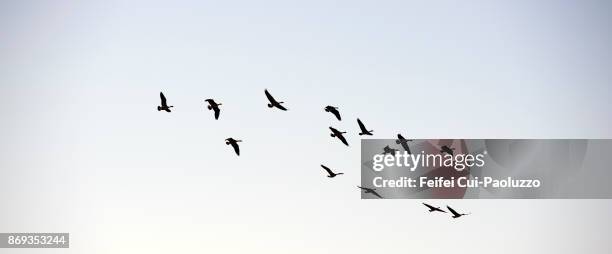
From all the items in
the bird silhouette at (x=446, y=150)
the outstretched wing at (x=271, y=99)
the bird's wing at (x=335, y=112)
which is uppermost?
the outstretched wing at (x=271, y=99)

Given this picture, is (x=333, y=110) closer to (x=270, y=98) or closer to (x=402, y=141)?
(x=270, y=98)

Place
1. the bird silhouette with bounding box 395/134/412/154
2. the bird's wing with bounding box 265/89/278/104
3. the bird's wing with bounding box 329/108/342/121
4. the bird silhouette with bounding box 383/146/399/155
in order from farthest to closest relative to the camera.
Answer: the bird silhouette with bounding box 383/146/399/155
the bird silhouette with bounding box 395/134/412/154
the bird's wing with bounding box 329/108/342/121
the bird's wing with bounding box 265/89/278/104

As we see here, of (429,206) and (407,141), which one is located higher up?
(407,141)

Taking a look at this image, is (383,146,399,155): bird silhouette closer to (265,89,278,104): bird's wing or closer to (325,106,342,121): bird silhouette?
(325,106,342,121): bird silhouette

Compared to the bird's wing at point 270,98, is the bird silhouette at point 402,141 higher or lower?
lower

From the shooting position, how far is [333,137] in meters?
28.8

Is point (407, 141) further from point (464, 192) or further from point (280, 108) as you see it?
point (280, 108)

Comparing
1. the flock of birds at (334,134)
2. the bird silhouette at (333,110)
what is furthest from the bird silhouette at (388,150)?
the bird silhouette at (333,110)

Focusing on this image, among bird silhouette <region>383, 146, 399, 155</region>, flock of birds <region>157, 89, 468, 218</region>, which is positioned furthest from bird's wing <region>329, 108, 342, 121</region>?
bird silhouette <region>383, 146, 399, 155</region>

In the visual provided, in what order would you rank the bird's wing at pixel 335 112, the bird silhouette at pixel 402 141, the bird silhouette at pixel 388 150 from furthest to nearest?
the bird silhouette at pixel 388 150
the bird silhouette at pixel 402 141
the bird's wing at pixel 335 112

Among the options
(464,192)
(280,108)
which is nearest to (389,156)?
(464,192)

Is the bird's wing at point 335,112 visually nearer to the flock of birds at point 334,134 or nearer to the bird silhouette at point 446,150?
the flock of birds at point 334,134

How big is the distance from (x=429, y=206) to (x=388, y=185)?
97.0 inches

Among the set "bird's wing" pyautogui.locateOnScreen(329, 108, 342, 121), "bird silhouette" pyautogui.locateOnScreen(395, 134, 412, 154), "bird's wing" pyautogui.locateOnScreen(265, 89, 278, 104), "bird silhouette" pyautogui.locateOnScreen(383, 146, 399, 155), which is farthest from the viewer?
"bird silhouette" pyautogui.locateOnScreen(383, 146, 399, 155)
